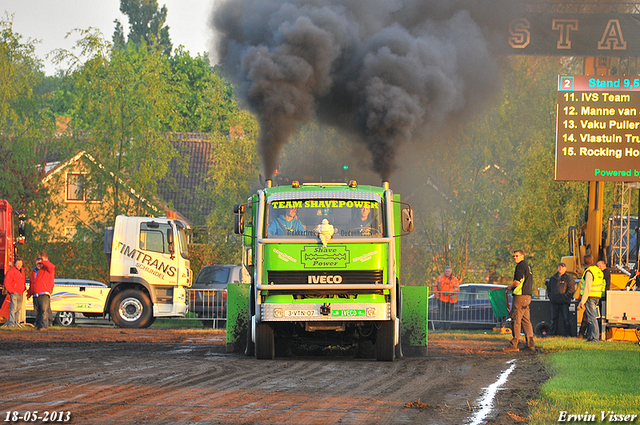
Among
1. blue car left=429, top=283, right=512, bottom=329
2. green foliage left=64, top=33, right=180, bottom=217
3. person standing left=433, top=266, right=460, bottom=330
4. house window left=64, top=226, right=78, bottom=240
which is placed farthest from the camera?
house window left=64, top=226, right=78, bottom=240

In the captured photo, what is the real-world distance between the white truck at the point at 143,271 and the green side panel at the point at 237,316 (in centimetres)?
789

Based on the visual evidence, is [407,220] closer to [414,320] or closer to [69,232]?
[414,320]

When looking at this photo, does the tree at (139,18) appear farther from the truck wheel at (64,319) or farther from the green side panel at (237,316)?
the green side panel at (237,316)

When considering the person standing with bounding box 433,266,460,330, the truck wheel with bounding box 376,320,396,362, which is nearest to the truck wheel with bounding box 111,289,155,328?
the person standing with bounding box 433,266,460,330

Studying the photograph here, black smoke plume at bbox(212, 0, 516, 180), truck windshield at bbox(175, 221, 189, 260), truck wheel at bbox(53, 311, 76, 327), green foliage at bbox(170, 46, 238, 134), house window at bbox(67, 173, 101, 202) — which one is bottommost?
truck wheel at bbox(53, 311, 76, 327)

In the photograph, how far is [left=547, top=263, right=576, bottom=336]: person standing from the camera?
1995 centimetres

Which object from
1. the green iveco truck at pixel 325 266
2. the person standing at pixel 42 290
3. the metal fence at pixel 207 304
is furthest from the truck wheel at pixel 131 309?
the green iveco truck at pixel 325 266

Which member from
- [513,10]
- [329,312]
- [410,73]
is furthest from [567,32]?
[329,312]

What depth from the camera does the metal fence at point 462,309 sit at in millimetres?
23609

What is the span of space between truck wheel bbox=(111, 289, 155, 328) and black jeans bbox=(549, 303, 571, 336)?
10.1 meters

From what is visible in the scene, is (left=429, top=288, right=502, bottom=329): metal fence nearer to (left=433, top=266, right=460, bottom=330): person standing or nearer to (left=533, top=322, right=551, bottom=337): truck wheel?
(left=433, top=266, right=460, bottom=330): person standing

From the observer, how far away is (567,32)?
79.0ft

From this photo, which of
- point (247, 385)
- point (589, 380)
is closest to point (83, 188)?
point (247, 385)

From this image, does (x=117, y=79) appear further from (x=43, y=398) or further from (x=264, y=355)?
(x=43, y=398)
